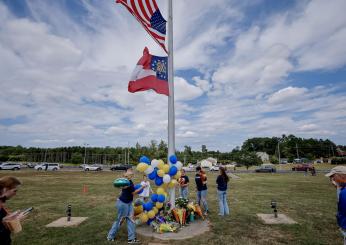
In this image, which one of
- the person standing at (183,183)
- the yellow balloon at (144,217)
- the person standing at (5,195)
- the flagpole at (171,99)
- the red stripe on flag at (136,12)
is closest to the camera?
the person standing at (5,195)

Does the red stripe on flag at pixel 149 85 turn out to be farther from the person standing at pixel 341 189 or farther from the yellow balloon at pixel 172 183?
the person standing at pixel 341 189

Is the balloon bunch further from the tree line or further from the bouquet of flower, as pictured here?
the tree line

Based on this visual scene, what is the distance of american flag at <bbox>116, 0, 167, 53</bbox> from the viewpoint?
274 inches

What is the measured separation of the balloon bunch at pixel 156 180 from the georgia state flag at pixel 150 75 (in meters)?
2.30

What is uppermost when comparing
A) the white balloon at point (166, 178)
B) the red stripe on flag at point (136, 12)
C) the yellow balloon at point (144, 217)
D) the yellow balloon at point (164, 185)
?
the red stripe on flag at point (136, 12)

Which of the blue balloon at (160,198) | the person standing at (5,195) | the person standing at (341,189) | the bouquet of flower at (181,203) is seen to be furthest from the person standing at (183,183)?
the person standing at (5,195)

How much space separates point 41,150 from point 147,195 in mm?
106131

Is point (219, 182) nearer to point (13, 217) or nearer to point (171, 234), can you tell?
point (171, 234)

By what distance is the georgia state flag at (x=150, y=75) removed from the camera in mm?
7144

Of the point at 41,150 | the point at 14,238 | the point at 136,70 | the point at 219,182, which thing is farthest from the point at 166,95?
the point at 41,150

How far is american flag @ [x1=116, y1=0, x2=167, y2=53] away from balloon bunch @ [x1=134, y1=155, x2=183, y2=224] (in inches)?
157

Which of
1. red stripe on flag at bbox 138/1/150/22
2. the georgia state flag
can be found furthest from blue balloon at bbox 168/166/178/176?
red stripe on flag at bbox 138/1/150/22

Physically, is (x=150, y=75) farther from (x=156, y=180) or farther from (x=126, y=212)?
(x=126, y=212)

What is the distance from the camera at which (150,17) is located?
24.5ft
